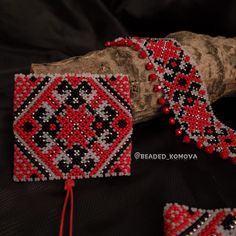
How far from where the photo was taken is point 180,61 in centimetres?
144

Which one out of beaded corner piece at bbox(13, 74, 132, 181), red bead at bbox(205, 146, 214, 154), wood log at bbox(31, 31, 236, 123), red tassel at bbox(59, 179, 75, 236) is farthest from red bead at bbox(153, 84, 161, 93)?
red tassel at bbox(59, 179, 75, 236)

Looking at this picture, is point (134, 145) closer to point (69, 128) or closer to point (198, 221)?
point (69, 128)

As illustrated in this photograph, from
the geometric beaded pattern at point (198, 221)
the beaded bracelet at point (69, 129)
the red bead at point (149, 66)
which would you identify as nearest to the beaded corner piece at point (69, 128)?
the beaded bracelet at point (69, 129)

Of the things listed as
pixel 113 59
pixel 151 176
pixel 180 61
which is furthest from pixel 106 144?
pixel 180 61

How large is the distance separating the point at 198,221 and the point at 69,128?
1.63ft

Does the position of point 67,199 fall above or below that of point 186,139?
below

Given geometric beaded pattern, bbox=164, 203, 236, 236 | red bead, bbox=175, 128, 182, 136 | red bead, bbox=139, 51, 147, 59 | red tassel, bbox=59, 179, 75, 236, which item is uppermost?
red bead, bbox=139, 51, 147, 59

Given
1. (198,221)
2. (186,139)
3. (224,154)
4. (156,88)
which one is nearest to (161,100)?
(156,88)

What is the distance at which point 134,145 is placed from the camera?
141 cm

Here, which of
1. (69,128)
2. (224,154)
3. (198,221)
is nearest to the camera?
(198,221)

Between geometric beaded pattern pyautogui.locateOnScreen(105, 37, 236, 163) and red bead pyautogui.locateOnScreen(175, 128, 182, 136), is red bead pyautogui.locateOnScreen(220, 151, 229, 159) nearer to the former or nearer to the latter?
geometric beaded pattern pyautogui.locateOnScreen(105, 37, 236, 163)

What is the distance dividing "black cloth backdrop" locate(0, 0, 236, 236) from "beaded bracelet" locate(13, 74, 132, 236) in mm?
51

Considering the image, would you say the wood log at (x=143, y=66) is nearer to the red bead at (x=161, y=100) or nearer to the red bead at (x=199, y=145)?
the red bead at (x=161, y=100)

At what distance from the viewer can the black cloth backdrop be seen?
115 centimetres
